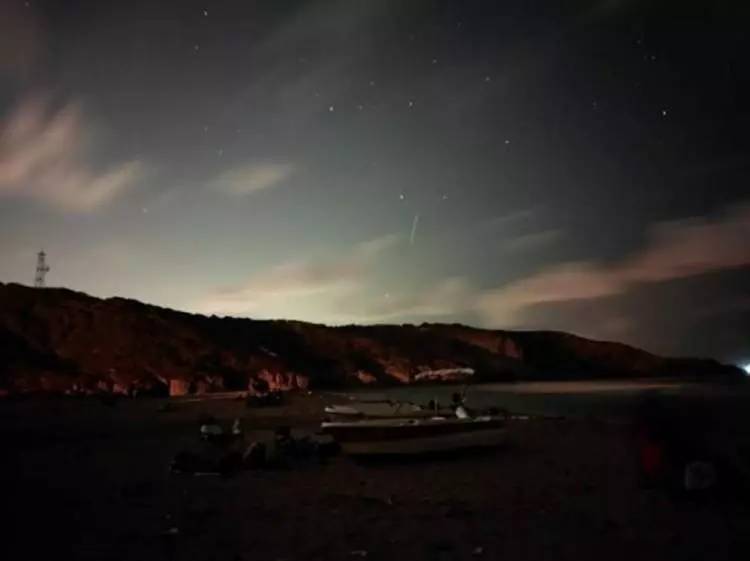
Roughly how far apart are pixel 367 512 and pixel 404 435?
8.24m

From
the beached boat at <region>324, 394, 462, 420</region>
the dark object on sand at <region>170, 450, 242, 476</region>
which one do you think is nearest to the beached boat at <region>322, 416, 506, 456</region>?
the dark object on sand at <region>170, 450, 242, 476</region>

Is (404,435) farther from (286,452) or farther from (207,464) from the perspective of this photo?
(207,464)

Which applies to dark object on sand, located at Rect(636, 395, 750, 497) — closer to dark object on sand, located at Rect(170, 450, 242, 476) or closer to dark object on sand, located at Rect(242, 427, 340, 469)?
dark object on sand, located at Rect(242, 427, 340, 469)

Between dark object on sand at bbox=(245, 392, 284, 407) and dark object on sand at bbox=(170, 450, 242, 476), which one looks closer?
dark object on sand at bbox=(170, 450, 242, 476)

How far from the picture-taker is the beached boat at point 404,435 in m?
23.6

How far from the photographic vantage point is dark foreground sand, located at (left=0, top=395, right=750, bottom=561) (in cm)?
1266

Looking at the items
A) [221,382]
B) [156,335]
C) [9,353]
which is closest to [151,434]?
[221,382]

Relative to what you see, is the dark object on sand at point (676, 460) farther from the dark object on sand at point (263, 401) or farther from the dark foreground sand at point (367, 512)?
the dark object on sand at point (263, 401)

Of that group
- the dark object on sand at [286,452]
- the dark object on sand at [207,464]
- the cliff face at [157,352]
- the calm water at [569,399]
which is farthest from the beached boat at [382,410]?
the cliff face at [157,352]

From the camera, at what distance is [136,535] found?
555 inches

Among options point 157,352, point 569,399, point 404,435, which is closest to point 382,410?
point 404,435

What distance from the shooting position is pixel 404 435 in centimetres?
2402

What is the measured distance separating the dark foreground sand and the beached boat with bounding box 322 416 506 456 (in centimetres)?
55

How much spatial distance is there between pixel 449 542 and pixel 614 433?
89.3 feet
